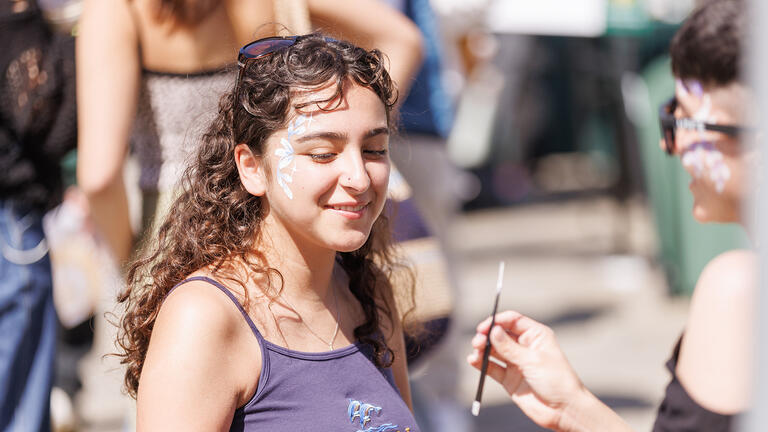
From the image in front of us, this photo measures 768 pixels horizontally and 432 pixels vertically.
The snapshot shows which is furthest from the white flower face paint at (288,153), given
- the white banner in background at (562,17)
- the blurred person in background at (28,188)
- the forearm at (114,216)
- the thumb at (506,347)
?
the white banner in background at (562,17)

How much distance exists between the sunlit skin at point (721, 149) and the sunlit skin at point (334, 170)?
760mm

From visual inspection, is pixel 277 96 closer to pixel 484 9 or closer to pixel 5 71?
pixel 5 71

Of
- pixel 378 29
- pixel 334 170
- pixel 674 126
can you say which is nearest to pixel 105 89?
pixel 378 29

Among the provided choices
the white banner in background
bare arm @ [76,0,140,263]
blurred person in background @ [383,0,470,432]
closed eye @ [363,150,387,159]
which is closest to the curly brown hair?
closed eye @ [363,150,387,159]

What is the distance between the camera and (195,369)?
1.47 metres

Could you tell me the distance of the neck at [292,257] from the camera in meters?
1.74

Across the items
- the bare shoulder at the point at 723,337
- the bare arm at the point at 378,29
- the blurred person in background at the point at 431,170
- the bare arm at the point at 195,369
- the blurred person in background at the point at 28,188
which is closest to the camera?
the bare arm at the point at 195,369

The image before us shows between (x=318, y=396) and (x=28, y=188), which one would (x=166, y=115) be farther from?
(x=318, y=396)

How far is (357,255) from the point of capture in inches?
78.2

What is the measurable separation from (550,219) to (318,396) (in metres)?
9.23

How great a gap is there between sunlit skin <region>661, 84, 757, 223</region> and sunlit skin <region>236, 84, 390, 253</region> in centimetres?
76

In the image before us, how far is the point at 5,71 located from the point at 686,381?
1.99 metres

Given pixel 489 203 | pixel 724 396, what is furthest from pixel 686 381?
pixel 489 203

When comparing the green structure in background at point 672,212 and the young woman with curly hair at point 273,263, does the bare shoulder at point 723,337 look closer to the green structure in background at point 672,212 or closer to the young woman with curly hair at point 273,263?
the young woman with curly hair at point 273,263
